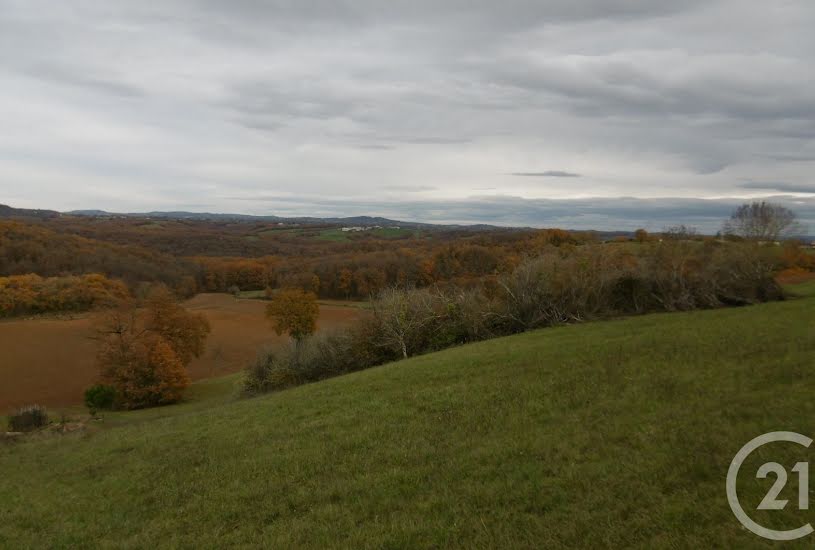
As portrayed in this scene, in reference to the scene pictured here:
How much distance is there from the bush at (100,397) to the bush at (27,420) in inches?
329

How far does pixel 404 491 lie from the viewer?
305 inches

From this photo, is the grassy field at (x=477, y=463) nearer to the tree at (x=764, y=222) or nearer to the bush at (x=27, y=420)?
the bush at (x=27, y=420)

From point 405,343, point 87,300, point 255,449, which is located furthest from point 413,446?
point 87,300

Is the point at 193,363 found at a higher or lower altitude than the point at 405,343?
lower

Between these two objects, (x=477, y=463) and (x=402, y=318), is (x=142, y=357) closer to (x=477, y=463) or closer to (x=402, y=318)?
(x=402, y=318)

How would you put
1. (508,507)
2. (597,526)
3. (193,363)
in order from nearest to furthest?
(597,526), (508,507), (193,363)

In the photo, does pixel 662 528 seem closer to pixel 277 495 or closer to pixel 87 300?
pixel 277 495

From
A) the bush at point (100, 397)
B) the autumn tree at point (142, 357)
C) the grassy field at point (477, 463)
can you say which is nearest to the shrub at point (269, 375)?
the autumn tree at point (142, 357)

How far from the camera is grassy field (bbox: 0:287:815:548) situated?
611 centimetres

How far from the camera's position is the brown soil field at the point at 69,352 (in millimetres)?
38688

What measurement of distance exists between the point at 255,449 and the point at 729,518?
9.86 meters

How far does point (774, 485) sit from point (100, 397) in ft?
130

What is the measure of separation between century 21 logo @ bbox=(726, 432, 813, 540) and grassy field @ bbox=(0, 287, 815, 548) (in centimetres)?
11

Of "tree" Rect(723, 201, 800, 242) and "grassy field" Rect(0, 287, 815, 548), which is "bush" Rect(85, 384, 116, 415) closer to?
"grassy field" Rect(0, 287, 815, 548)
